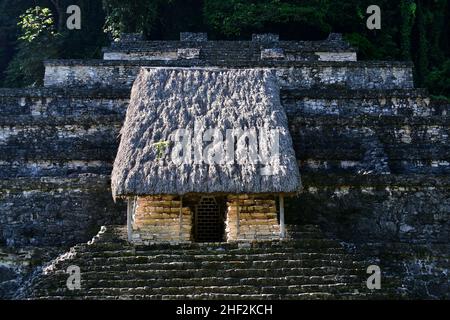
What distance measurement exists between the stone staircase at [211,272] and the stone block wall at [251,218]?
326 mm

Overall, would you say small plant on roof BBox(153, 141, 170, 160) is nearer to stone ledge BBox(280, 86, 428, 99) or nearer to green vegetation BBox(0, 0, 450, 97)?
stone ledge BBox(280, 86, 428, 99)

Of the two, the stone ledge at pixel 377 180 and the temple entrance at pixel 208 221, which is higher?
the stone ledge at pixel 377 180

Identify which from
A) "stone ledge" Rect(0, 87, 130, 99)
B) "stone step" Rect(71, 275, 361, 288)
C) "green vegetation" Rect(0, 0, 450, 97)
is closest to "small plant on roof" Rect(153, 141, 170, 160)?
"stone step" Rect(71, 275, 361, 288)

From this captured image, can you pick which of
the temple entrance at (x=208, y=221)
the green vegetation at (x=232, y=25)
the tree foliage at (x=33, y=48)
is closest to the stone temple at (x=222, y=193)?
the temple entrance at (x=208, y=221)

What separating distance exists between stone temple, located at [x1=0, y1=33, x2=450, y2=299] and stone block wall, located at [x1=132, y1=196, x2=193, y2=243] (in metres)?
0.02

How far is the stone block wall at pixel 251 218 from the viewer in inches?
400

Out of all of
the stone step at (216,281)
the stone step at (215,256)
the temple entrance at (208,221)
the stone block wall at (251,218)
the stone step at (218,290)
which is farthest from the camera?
the temple entrance at (208,221)

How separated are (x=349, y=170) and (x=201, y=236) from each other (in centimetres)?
312

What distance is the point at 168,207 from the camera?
414 inches

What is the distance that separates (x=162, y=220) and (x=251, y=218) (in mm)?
1330

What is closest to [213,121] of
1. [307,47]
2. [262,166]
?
[262,166]

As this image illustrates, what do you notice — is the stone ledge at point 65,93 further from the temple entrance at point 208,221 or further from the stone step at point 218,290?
the stone step at point 218,290

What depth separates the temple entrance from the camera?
36.2 ft

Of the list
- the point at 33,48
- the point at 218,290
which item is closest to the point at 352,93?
the point at 218,290
